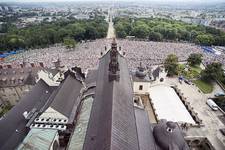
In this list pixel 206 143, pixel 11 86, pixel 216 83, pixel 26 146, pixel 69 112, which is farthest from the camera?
pixel 216 83

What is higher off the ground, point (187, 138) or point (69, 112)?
point (69, 112)

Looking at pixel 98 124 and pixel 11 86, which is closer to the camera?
pixel 98 124

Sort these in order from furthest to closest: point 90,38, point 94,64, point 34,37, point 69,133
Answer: point 90,38 < point 34,37 < point 94,64 < point 69,133

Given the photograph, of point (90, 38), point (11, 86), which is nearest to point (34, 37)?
point (90, 38)

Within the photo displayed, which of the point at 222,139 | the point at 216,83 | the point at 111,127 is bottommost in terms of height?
the point at 222,139

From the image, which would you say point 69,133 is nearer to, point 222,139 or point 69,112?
point 69,112

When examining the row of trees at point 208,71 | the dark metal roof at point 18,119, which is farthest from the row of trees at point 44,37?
the row of trees at point 208,71
